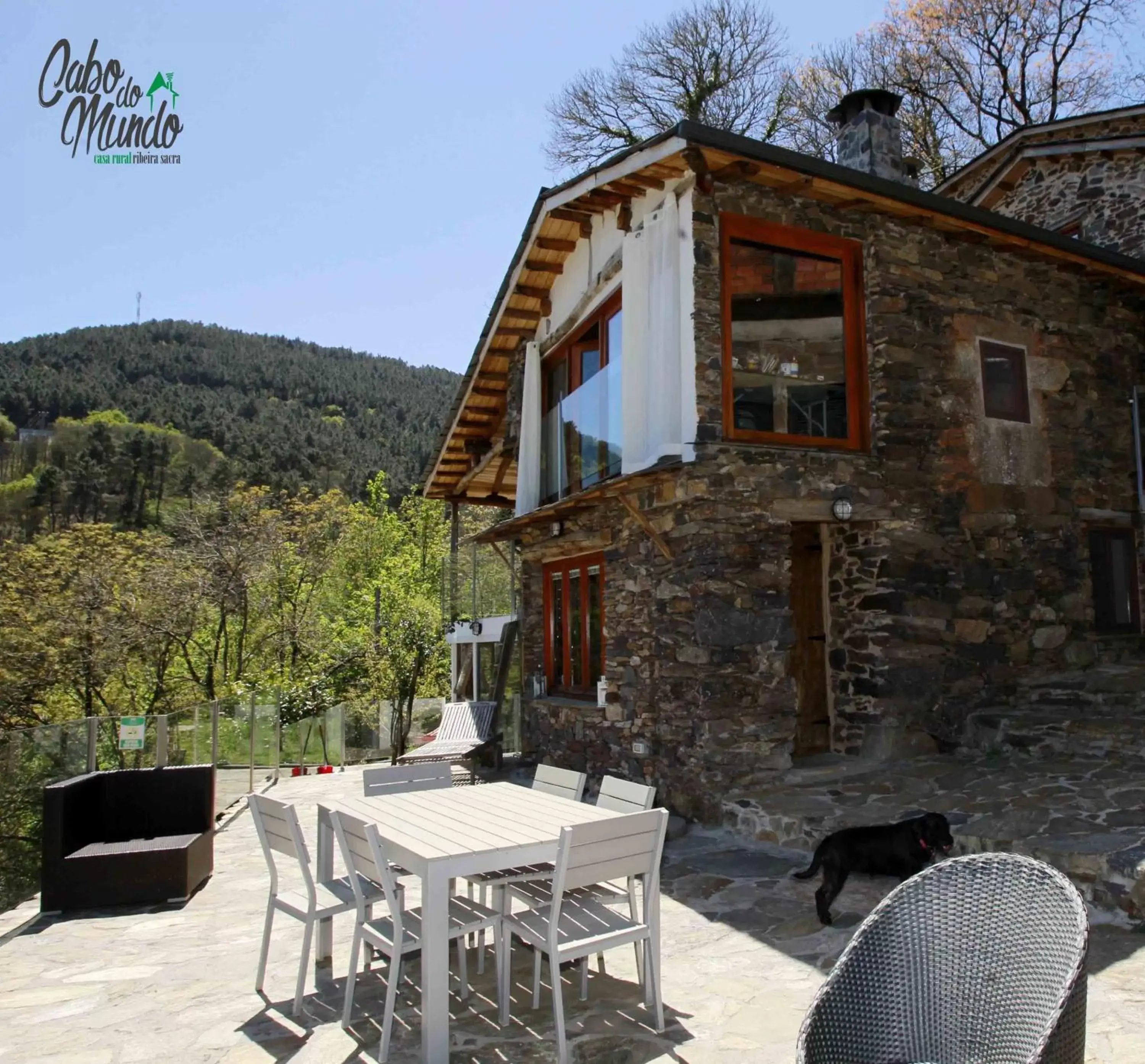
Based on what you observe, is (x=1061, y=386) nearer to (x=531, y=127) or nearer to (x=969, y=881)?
(x=969, y=881)

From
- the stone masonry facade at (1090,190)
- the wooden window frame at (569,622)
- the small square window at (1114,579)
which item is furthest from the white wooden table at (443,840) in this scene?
the stone masonry facade at (1090,190)

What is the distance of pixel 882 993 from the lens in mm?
2441

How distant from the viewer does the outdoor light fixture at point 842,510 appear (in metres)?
7.32

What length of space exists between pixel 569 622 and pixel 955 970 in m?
7.43

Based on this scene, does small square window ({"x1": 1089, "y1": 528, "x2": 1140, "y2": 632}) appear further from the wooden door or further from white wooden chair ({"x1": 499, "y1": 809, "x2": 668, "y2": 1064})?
white wooden chair ({"x1": 499, "y1": 809, "x2": 668, "y2": 1064})

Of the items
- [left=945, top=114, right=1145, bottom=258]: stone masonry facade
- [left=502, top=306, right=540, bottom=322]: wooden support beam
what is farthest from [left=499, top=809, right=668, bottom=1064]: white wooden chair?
[left=945, top=114, right=1145, bottom=258]: stone masonry facade

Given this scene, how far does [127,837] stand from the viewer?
19.5 feet

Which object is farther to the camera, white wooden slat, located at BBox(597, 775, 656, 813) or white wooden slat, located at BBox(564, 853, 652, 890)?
white wooden slat, located at BBox(597, 775, 656, 813)

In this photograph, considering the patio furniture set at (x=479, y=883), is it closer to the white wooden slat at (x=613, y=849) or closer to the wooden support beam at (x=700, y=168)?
the white wooden slat at (x=613, y=849)

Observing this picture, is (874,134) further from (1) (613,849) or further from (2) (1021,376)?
(1) (613,849)

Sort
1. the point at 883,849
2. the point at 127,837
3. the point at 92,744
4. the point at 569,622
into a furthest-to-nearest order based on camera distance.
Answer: the point at 569,622 → the point at 92,744 → the point at 127,837 → the point at 883,849

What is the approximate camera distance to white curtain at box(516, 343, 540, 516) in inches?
407

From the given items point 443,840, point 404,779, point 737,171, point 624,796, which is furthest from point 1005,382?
point 443,840

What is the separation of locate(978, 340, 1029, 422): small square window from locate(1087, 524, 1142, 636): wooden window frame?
1522mm
